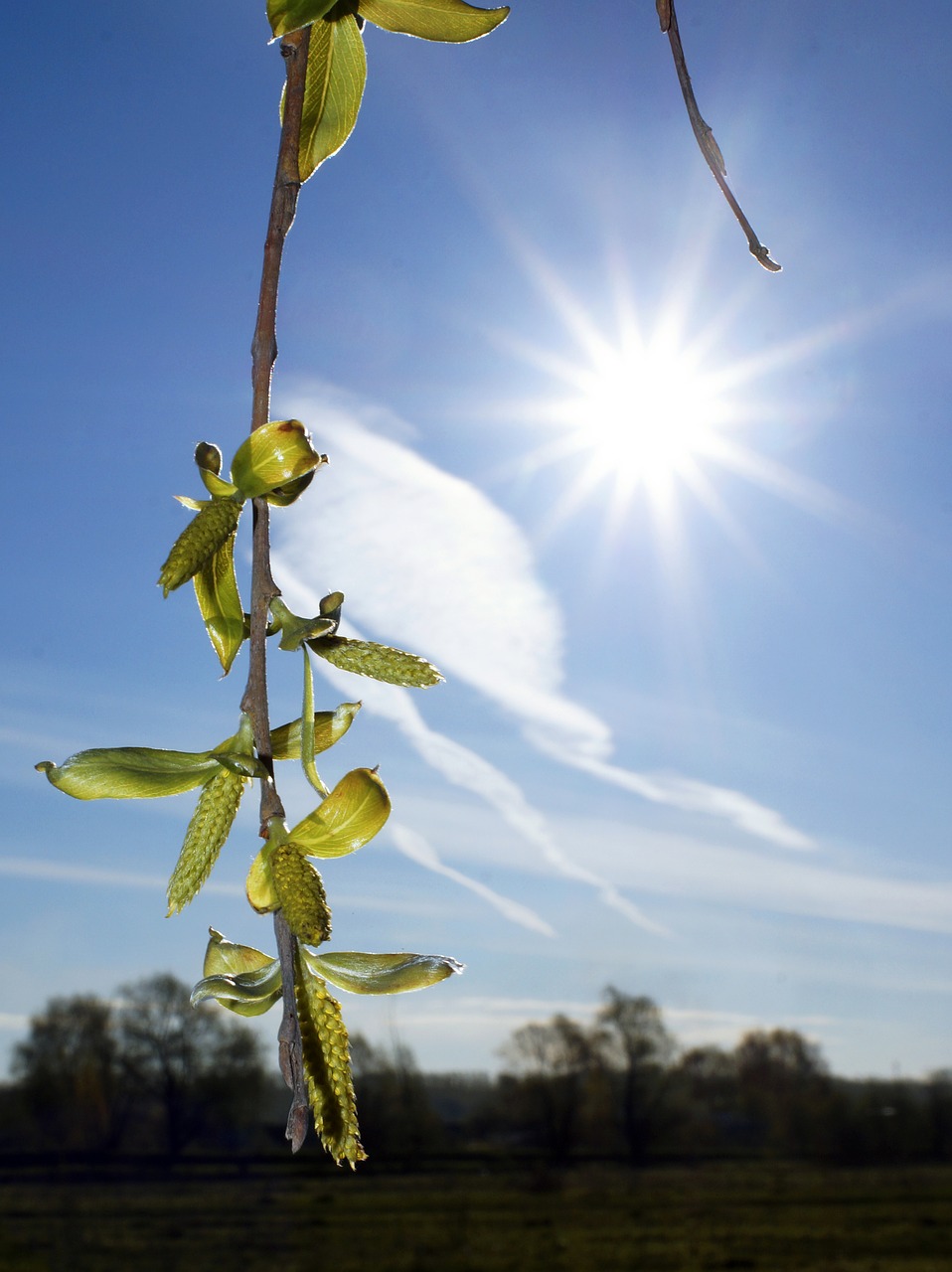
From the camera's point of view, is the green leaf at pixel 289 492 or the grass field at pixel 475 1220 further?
the grass field at pixel 475 1220

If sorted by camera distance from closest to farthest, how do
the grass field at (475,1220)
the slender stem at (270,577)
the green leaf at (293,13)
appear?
the slender stem at (270,577)
the green leaf at (293,13)
the grass field at (475,1220)

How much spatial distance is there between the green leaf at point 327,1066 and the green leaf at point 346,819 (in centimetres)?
3

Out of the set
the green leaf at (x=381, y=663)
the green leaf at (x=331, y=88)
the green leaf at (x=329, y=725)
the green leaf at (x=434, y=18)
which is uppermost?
the green leaf at (x=434, y=18)

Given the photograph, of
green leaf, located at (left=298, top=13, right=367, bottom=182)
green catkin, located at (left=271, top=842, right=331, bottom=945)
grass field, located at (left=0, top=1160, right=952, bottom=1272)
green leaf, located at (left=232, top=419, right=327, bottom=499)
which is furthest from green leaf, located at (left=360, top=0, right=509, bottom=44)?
grass field, located at (left=0, top=1160, right=952, bottom=1272)

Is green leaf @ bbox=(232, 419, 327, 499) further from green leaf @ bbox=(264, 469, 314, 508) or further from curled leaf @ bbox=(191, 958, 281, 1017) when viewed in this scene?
curled leaf @ bbox=(191, 958, 281, 1017)

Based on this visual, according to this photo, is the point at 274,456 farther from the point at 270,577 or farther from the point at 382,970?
the point at 382,970

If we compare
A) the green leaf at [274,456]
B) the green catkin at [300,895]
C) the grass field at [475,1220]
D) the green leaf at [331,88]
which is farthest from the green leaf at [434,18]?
the grass field at [475,1220]

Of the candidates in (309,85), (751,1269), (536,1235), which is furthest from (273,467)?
(536,1235)

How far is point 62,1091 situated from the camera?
3684 centimetres

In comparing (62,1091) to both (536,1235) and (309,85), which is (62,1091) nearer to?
(536,1235)

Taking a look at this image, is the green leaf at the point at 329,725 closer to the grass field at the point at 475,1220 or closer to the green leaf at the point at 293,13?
the green leaf at the point at 293,13

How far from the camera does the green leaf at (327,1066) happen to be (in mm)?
282

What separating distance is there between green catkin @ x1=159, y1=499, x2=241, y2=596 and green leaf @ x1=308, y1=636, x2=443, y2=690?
0.16ft

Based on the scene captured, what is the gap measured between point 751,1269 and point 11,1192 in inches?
926
